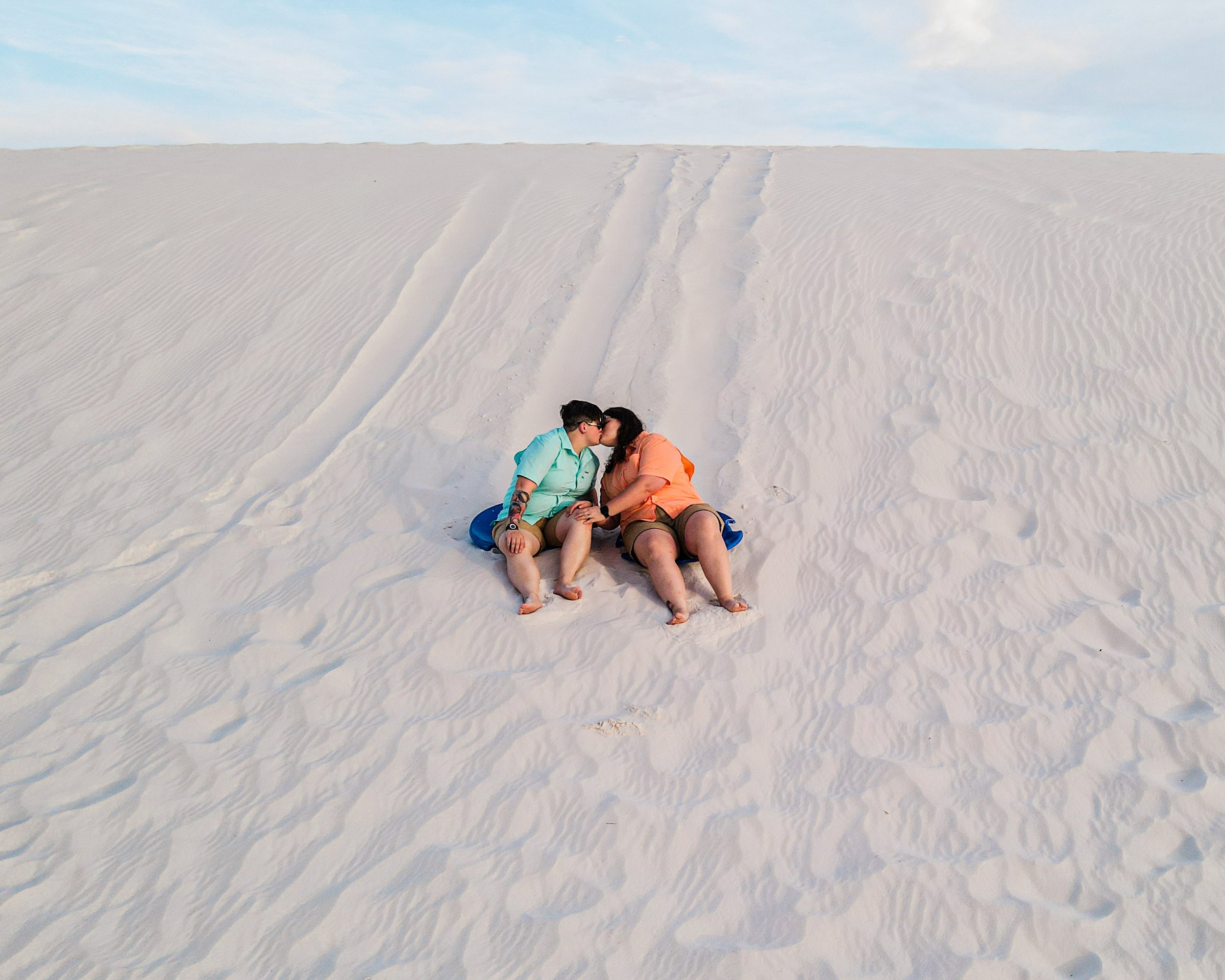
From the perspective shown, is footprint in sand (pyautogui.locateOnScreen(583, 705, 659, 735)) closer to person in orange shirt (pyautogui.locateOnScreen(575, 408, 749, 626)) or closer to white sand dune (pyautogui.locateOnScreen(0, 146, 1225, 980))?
white sand dune (pyautogui.locateOnScreen(0, 146, 1225, 980))

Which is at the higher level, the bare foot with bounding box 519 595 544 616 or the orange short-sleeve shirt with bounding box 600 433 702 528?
the orange short-sleeve shirt with bounding box 600 433 702 528

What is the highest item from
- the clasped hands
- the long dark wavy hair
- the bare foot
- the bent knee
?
the long dark wavy hair

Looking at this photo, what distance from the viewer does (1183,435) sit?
544cm

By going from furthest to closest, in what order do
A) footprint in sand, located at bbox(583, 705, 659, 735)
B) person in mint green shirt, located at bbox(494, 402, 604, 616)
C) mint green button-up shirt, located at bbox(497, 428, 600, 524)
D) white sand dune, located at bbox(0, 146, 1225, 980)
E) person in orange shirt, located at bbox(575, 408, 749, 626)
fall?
mint green button-up shirt, located at bbox(497, 428, 600, 524) → person in mint green shirt, located at bbox(494, 402, 604, 616) → person in orange shirt, located at bbox(575, 408, 749, 626) → footprint in sand, located at bbox(583, 705, 659, 735) → white sand dune, located at bbox(0, 146, 1225, 980)

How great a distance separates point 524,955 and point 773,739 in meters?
1.39

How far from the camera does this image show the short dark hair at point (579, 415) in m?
4.66

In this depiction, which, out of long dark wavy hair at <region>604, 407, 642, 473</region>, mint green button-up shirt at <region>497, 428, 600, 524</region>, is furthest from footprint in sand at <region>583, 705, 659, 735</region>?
long dark wavy hair at <region>604, 407, 642, 473</region>

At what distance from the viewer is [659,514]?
4.60 metres

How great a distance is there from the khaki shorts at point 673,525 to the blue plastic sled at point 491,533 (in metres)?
0.08

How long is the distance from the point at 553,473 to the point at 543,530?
0.35 m

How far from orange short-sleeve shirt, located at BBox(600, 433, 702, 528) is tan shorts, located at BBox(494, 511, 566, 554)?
308 millimetres

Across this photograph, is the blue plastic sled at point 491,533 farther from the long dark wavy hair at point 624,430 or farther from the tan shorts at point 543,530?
the long dark wavy hair at point 624,430

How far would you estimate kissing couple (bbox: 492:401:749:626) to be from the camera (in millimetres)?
4434

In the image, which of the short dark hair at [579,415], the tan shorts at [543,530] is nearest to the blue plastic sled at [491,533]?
the tan shorts at [543,530]
